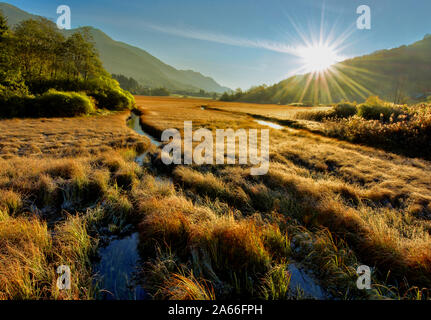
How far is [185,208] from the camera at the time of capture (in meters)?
5.07

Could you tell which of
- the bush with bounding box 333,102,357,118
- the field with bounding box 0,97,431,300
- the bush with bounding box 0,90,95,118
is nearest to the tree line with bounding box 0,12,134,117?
the bush with bounding box 0,90,95,118

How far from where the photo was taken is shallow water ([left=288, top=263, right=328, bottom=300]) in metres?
2.96

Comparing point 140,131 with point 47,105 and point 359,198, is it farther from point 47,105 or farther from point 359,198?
point 359,198

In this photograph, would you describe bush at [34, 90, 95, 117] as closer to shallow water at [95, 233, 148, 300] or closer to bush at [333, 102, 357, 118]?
shallow water at [95, 233, 148, 300]

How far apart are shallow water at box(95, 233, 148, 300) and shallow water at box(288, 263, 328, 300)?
8.59 feet

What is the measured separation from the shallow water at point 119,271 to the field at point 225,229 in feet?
0.52

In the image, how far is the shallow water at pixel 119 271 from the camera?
119 inches

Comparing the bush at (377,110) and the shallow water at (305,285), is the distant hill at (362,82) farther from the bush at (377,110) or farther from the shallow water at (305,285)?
the shallow water at (305,285)

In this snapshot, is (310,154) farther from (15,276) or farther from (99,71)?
(99,71)

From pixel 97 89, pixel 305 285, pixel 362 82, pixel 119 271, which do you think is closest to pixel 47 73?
pixel 97 89

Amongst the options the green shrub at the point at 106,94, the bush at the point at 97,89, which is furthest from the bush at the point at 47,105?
the green shrub at the point at 106,94

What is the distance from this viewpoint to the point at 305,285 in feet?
10.4
